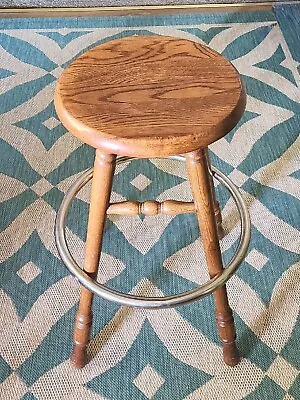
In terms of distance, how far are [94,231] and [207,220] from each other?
0.58 ft

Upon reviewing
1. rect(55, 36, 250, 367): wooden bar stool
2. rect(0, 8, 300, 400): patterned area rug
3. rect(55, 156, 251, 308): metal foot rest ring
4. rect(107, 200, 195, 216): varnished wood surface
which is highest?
rect(55, 36, 250, 367): wooden bar stool

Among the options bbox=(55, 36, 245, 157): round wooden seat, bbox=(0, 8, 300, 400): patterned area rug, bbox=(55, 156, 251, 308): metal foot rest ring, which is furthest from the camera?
bbox=(0, 8, 300, 400): patterned area rug

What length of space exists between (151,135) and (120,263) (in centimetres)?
54

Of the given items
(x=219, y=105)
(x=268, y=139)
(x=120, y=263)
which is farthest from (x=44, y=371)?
(x=268, y=139)

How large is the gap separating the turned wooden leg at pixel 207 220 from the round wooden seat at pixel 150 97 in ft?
0.17

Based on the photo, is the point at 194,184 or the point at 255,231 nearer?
the point at 194,184

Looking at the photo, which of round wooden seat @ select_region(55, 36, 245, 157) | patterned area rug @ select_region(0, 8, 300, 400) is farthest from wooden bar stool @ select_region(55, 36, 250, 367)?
patterned area rug @ select_region(0, 8, 300, 400)

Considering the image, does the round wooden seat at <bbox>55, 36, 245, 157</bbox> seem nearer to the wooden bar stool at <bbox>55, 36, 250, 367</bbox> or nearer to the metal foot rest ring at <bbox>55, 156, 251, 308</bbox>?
the wooden bar stool at <bbox>55, 36, 250, 367</bbox>

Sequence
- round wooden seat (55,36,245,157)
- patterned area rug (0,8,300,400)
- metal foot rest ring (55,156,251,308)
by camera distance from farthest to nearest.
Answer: patterned area rug (0,8,300,400) < metal foot rest ring (55,156,251,308) < round wooden seat (55,36,245,157)

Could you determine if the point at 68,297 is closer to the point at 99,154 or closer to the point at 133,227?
the point at 133,227

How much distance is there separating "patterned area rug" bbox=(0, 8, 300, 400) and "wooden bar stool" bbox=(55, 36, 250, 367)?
14cm

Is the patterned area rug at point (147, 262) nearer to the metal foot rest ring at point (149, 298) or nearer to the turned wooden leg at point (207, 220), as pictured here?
the turned wooden leg at point (207, 220)

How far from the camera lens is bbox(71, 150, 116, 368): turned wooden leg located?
835mm

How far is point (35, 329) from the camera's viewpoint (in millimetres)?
1131
